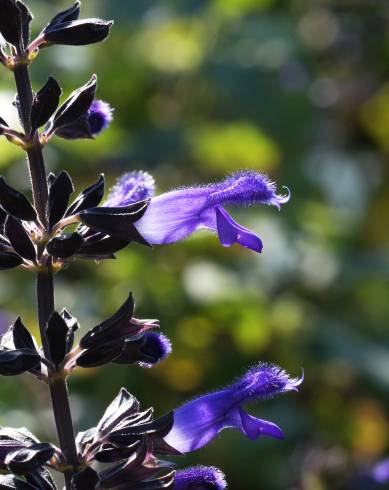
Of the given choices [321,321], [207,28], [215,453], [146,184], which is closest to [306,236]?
[321,321]

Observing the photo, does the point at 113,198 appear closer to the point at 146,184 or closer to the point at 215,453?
the point at 146,184

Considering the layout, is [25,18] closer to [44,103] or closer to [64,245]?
[44,103]

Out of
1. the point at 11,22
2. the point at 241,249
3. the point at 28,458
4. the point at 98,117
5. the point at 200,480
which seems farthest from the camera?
the point at 241,249

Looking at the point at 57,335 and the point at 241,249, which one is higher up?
the point at 57,335

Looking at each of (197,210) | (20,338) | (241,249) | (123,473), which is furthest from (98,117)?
(241,249)

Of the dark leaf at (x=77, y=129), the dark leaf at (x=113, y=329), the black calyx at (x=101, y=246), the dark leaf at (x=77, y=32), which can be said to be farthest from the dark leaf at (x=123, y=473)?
the dark leaf at (x=77, y=32)

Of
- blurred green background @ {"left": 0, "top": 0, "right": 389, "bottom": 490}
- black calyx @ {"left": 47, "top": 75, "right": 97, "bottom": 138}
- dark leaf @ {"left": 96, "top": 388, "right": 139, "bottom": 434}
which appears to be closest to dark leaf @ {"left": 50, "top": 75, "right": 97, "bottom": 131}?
black calyx @ {"left": 47, "top": 75, "right": 97, "bottom": 138}
